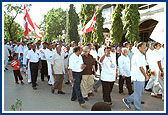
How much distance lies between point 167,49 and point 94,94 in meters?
3.98

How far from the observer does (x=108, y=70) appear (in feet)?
20.0

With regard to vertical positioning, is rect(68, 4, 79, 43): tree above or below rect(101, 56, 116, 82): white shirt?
above

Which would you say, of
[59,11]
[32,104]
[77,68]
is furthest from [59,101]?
[59,11]

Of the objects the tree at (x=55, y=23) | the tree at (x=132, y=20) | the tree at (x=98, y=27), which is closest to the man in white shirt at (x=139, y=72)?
the tree at (x=132, y=20)

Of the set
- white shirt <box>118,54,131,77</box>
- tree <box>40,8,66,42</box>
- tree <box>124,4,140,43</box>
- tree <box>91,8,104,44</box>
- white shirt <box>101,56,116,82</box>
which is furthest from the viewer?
tree <box>40,8,66,42</box>

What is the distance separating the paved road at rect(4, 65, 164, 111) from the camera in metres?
5.90

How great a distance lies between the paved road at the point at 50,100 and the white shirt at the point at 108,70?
2.71 ft

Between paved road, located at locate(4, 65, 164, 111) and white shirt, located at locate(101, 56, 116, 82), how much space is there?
0.82 m

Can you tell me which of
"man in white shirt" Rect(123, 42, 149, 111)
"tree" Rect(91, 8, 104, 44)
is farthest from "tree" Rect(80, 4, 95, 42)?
"man in white shirt" Rect(123, 42, 149, 111)

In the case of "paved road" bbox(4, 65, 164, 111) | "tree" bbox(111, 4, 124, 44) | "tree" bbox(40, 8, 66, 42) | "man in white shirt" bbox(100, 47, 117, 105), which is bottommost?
"paved road" bbox(4, 65, 164, 111)

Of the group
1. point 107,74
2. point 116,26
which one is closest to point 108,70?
point 107,74

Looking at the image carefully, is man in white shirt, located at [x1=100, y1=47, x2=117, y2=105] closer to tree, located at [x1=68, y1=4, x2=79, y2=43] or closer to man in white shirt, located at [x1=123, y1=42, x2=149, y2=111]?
man in white shirt, located at [x1=123, y1=42, x2=149, y2=111]

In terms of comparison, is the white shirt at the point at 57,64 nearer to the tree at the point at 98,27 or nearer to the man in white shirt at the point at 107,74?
the man in white shirt at the point at 107,74

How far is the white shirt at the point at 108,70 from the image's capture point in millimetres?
6047
